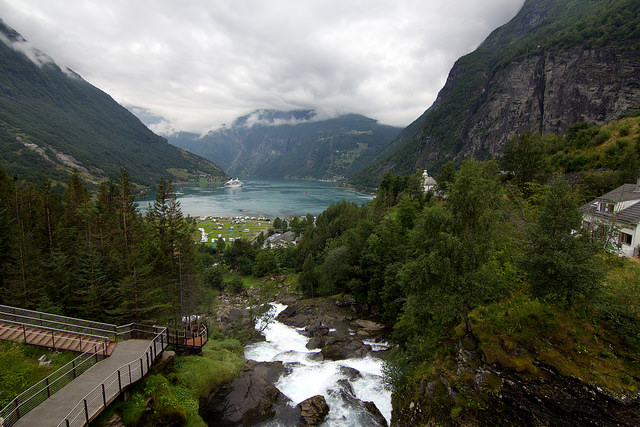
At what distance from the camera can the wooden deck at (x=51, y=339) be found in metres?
12.8

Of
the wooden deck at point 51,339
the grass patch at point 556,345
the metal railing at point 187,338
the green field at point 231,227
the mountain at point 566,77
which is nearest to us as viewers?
the grass patch at point 556,345

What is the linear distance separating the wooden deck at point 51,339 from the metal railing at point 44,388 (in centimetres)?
39

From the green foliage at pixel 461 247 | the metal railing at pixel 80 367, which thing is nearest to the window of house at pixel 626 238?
the green foliage at pixel 461 247

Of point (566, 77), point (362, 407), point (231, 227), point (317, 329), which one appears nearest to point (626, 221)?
point (362, 407)

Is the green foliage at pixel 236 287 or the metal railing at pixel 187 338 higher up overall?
the metal railing at pixel 187 338

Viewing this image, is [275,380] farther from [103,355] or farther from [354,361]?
[103,355]

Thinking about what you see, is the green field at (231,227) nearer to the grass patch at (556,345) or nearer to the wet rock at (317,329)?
the wet rock at (317,329)

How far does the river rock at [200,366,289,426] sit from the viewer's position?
52.9 feet

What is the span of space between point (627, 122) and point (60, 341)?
224 feet

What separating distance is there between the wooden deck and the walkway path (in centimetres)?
83

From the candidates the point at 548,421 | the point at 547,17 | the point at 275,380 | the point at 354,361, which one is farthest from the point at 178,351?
the point at 547,17

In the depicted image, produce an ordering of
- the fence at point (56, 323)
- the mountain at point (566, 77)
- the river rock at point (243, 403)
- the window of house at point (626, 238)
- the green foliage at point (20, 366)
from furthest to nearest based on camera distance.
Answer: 1. the mountain at point (566, 77)
2. the window of house at point (626, 238)
3. the river rock at point (243, 403)
4. the fence at point (56, 323)
5. the green foliage at point (20, 366)

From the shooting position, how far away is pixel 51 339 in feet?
42.7

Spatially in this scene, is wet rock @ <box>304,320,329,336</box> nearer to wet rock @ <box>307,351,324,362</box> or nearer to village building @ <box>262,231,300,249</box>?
wet rock @ <box>307,351,324,362</box>
